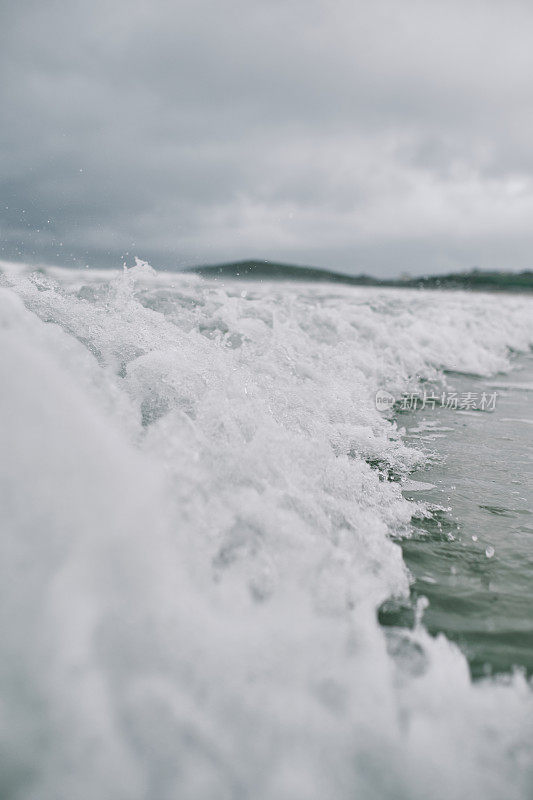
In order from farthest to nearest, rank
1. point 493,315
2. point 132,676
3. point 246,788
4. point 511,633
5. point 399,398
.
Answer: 1. point 493,315
2. point 399,398
3. point 511,633
4. point 132,676
5. point 246,788

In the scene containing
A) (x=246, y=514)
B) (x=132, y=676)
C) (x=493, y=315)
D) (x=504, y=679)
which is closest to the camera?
(x=132, y=676)

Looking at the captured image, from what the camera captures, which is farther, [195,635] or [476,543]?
[476,543]

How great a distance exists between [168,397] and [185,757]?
193 centimetres

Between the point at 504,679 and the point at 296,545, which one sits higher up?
the point at 296,545

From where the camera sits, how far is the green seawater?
72.2 inches

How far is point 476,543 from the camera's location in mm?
2482

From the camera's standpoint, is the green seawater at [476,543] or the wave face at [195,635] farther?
the green seawater at [476,543]

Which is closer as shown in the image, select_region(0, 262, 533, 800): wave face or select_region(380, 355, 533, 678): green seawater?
select_region(0, 262, 533, 800): wave face

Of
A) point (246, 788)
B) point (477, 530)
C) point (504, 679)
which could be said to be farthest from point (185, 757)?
point (477, 530)

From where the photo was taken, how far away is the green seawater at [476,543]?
Answer: 183cm

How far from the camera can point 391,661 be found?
5.24ft

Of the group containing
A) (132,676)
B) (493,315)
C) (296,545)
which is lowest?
(132,676)

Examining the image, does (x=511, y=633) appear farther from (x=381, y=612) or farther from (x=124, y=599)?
(x=124, y=599)

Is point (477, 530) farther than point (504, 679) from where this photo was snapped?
Yes
